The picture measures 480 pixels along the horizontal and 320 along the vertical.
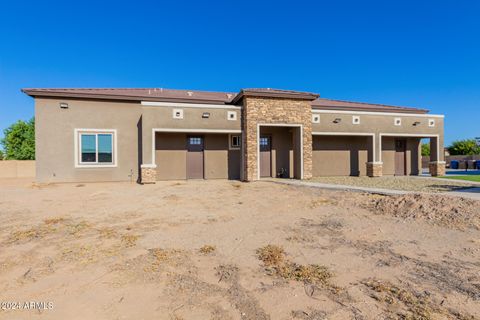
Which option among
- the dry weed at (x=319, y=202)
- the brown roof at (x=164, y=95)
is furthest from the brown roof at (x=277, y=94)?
the dry weed at (x=319, y=202)

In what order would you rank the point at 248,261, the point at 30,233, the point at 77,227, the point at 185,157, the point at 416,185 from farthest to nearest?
1. the point at 185,157
2. the point at 416,185
3. the point at 77,227
4. the point at 30,233
5. the point at 248,261

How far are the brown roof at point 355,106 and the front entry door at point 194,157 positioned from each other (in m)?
8.56

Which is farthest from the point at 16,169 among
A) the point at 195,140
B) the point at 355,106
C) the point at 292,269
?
the point at 355,106

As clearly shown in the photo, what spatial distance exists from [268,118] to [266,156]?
287 cm

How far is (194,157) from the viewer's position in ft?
50.6

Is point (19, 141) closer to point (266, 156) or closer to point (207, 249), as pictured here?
point (266, 156)

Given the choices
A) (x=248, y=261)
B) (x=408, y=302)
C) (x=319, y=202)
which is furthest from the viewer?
(x=319, y=202)

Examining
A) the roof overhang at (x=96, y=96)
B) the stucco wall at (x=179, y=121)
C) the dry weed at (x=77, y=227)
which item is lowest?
the dry weed at (x=77, y=227)

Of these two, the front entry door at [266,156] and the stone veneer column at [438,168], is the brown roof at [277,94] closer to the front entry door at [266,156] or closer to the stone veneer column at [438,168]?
the front entry door at [266,156]

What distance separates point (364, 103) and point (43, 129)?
2222 cm

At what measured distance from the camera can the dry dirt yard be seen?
8.69 feet

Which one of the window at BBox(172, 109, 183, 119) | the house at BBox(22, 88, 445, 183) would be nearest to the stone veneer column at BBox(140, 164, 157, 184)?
the house at BBox(22, 88, 445, 183)

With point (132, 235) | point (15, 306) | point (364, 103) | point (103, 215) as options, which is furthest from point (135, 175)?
point (364, 103)

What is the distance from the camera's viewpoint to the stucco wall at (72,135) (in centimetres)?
1358
